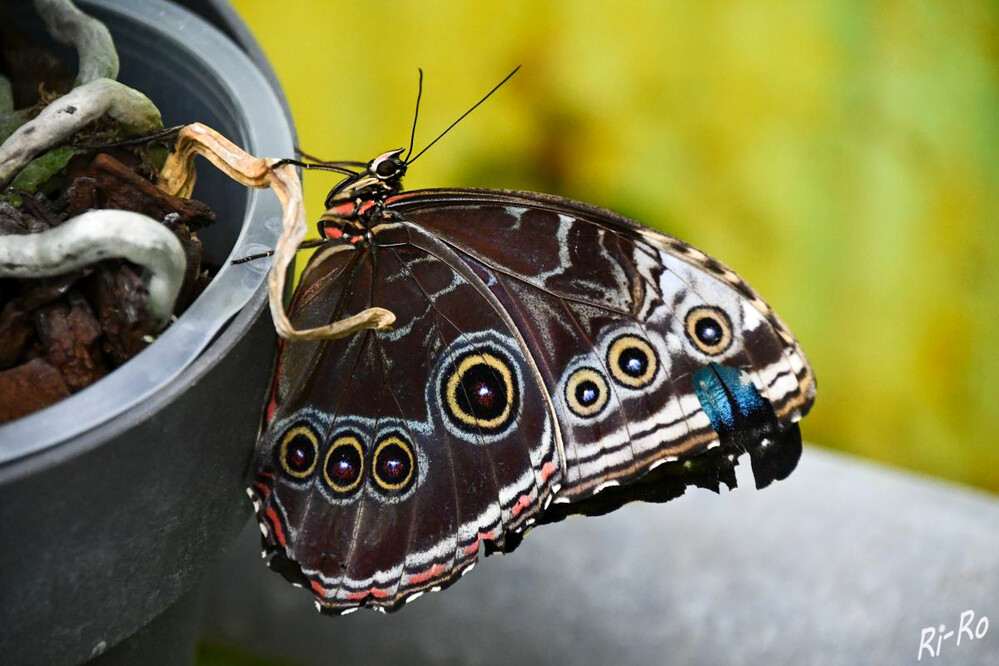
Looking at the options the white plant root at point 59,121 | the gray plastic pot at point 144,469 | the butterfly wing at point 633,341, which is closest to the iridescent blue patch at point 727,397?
the butterfly wing at point 633,341

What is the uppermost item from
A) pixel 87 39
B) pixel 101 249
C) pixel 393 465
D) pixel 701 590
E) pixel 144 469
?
pixel 87 39

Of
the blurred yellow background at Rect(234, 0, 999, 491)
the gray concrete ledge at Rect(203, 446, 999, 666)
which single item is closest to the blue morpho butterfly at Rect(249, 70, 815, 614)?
the gray concrete ledge at Rect(203, 446, 999, 666)

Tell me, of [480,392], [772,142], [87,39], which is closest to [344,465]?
[480,392]

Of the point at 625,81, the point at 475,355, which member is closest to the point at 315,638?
the point at 475,355

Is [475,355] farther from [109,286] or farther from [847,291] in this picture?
[847,291]

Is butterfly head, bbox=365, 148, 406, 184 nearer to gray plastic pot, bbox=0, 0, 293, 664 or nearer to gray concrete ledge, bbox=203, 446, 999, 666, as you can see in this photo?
gray plastic pot, bbox=0, 0, 293, 664

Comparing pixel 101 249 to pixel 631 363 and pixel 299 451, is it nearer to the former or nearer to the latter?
pixel 299 451

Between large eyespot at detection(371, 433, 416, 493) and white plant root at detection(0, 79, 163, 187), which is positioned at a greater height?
white plant root at detection(0, 79, 163, 187)
